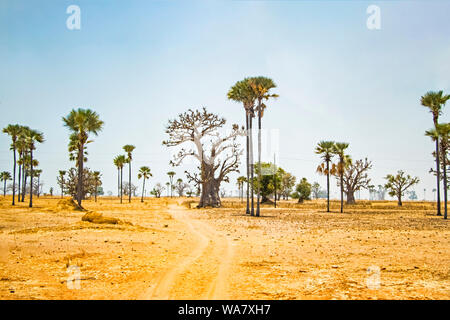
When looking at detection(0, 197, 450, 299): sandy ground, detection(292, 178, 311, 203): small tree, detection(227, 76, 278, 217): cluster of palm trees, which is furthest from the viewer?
detection(292, 178, 311, 203): small tree

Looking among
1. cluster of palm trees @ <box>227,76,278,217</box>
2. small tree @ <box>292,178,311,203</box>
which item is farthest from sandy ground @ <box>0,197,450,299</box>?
small tree @ <box>292,178,311,203</box>

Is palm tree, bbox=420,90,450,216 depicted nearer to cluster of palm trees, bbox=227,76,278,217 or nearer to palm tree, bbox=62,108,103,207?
cluster of palm trees, bbox=227,76,278,217

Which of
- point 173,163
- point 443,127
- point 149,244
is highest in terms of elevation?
point 443,127

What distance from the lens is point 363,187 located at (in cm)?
8081

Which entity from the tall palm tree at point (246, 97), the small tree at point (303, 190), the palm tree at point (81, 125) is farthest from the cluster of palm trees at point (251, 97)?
the small tree at point (303, 190)

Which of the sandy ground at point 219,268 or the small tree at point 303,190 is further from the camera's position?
the small tree at point 303,190

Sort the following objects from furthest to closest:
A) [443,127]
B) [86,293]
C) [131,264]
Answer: [443,127], [131,264], [86,293]

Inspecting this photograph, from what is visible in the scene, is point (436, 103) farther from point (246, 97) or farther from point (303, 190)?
point (303, 190)

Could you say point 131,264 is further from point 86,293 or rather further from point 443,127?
point 443,127

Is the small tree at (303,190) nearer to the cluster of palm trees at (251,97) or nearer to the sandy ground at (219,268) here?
the cluster of palm trees at (251,97)

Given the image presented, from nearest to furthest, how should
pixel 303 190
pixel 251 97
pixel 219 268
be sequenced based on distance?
pixel 219 268, pixel 251 97, pixel 303 190

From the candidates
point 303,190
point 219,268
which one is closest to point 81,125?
point 219,268
